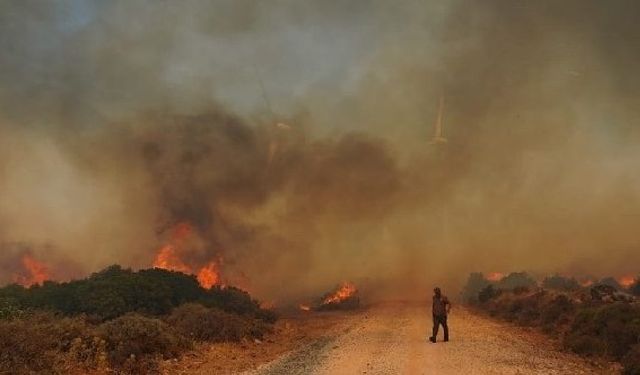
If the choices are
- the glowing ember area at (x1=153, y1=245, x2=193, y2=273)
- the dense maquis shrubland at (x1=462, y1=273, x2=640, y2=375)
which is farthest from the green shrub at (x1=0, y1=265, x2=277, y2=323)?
the dense maquis shrubland at (x1=462, y1=273, x2=640, y2=375)

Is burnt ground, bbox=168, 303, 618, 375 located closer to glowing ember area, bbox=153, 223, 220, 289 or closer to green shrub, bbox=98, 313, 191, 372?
green shrub, bbox=98, 313, 191, 372

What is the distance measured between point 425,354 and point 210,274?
90.2ft

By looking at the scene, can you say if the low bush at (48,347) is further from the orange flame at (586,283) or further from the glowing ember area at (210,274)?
the orange flame at (586,283)

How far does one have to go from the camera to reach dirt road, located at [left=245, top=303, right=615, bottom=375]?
1371cm

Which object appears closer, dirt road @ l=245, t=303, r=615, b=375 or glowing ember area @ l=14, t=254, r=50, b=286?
dirt road @ l=245, t=303, r=615, b=375

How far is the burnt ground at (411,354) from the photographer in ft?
45.4

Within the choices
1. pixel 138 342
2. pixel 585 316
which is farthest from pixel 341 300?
pixel 138 342

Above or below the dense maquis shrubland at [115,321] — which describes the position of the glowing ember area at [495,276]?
above

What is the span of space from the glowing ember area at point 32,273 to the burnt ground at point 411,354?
27.1 metres

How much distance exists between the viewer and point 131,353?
48.8 feet

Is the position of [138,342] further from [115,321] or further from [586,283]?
[586,283]

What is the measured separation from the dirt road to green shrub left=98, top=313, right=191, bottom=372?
11.1 ft

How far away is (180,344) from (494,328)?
576 inches

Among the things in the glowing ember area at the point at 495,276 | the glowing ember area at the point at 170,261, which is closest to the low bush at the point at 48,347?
the glowing ember area at the point at 170,261
